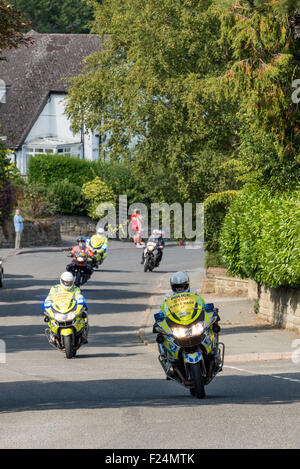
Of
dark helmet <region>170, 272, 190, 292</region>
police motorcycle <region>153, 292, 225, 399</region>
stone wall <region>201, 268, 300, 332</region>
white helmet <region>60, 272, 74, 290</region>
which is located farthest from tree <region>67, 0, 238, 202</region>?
police motorcycle <region>153, 292, 225, 399</region>

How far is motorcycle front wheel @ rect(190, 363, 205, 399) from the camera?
Result: 454 inches

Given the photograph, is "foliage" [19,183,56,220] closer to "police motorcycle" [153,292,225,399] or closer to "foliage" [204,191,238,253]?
"foliage" [204,191,238,253]

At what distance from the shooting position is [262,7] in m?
16.8

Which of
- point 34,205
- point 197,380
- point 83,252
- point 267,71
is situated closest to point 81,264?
point 83,252

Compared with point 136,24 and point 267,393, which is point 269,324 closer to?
point 267,393

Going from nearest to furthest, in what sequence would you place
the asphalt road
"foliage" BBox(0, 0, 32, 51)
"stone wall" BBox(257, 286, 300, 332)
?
the asphalt road, "foliage" BBox(0, 0, 32, 51), "stone wall" BBox(257, 286, 300, 332)

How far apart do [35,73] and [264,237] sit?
153ft

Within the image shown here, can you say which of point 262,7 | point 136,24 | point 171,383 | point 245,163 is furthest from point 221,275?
point 171,383

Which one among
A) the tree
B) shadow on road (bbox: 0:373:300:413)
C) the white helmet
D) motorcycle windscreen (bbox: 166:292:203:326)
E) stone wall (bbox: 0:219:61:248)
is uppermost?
the tree

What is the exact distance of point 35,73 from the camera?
2525 inches

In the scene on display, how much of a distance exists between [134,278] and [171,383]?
67.0 ft

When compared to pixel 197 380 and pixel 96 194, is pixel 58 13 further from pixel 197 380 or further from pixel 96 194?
pixel 197 380

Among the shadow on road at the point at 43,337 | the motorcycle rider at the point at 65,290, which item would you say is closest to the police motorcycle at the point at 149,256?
the shadow on road at the point at 43,337

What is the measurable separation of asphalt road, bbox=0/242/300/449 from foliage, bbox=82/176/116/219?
33323 mm
